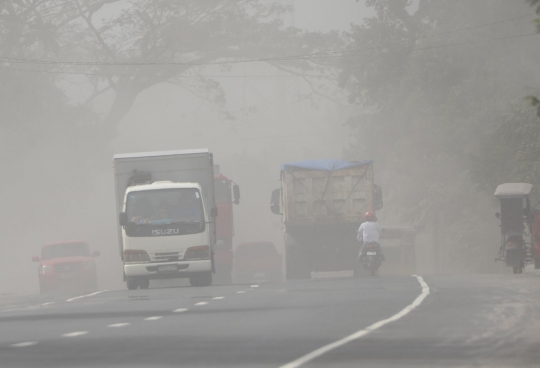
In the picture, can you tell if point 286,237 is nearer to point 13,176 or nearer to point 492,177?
point 492,177

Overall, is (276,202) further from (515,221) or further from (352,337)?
(352,337)

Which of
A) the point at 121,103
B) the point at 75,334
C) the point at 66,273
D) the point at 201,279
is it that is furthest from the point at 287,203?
the point at 121,103

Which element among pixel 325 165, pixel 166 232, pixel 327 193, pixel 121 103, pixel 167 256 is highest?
pixel 121 103

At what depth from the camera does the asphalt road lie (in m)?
10.5

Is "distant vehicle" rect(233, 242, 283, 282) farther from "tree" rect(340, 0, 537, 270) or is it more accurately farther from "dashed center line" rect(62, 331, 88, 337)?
"dashed center line" rect(62, 331, 88, 337)

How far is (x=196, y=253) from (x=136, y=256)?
1.36 meters

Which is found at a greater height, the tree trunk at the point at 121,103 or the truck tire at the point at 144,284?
the tree trunk at the point at 121,103

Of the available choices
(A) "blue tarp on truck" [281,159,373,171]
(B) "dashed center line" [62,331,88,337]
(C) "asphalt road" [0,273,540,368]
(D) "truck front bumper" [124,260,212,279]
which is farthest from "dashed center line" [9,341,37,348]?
(A) "blue tarp on truck" [281,159,373,171]

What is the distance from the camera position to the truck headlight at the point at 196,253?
86.0 ft

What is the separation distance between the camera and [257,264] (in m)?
42.9

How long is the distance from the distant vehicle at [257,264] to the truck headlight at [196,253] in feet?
50.7

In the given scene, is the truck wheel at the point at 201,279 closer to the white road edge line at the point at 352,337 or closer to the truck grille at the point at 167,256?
the truck grille at the point at 167,256

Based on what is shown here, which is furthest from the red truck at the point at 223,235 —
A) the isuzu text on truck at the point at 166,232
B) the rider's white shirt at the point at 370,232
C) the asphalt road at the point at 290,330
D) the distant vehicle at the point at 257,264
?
the asphalt road at the point at 290,330

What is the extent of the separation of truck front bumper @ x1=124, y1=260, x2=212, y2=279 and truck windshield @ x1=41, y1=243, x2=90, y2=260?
547 inches
